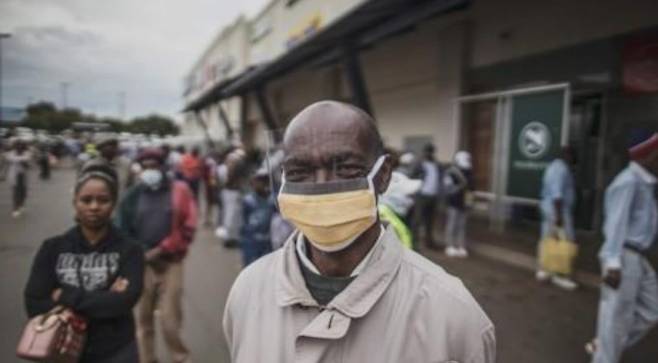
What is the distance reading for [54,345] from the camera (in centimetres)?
204

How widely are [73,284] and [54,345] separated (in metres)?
0.31

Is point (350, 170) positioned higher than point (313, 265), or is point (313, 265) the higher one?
point (350, 170)

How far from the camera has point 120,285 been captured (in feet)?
7.72

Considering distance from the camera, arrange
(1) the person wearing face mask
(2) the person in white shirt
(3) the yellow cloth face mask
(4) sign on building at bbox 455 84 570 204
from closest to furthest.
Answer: (3) the yellow cloth face mask → (1) the person wearing face mask → (4) sign on building at bbox 455 84 570 204 → (2) the person in white shirt

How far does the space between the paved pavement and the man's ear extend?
2987 millimetres

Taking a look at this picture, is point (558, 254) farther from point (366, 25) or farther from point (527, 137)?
point (366, 25)

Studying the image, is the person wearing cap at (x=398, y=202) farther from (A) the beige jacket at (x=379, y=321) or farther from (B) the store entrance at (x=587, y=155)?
(B) the store entrance at (x=587, y=155)

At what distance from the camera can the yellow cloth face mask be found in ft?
3.95

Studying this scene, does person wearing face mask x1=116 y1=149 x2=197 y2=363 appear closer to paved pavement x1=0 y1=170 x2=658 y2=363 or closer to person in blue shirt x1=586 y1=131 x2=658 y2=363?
paved pavement x1=0 y1=170 x2=658 y2=363

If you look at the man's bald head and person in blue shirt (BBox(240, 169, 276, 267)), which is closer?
the man's bald head

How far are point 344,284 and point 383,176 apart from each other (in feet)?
1.03

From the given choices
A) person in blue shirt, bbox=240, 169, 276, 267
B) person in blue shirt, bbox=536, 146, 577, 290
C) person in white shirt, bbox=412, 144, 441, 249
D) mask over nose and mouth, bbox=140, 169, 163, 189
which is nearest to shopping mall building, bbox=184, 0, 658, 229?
person in blue shirt, bbox=536, 146, 577, 290

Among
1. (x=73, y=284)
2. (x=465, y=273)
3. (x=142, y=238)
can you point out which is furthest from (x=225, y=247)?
(x=73, y=284)

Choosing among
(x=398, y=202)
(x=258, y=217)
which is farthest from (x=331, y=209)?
(x=258, y=217)
